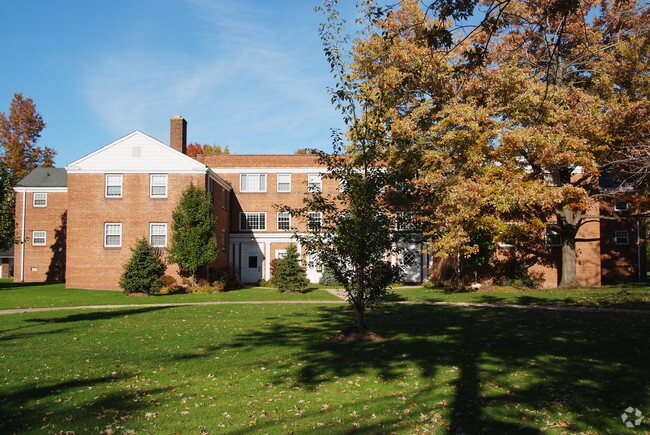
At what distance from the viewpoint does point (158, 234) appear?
1170 inches

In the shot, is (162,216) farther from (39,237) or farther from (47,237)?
(39,237)

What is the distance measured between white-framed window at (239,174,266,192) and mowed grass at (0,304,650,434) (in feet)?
78.2

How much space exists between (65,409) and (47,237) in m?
37.2

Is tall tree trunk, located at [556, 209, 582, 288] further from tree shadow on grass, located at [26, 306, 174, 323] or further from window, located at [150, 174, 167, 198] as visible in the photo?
window, located at [150, 174, 167, 198]

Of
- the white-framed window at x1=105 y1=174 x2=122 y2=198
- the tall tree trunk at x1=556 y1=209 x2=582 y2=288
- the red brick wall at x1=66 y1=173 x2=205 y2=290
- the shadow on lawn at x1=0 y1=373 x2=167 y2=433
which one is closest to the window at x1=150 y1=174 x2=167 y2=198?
the red brick wall at x1=66 y1=173 x2=205 y2=290

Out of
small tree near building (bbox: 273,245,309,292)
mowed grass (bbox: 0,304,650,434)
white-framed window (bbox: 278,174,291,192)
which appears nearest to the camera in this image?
mowed grass (bbox: 0,304,650,434)

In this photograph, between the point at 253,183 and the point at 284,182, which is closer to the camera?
the point at 284,182

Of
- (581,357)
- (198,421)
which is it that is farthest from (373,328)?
(198,421)

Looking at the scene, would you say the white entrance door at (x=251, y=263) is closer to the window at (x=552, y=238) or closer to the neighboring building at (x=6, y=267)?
the window at (x=552, y=238)

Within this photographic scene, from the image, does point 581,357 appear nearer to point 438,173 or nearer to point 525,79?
point 438,173

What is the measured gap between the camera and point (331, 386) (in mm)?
7867

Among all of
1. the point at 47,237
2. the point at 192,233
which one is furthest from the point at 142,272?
the point at 47,237

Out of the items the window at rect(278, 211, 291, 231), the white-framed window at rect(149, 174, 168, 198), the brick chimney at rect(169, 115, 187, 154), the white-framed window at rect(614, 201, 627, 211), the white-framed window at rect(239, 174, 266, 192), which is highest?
the brick chimney at rect(169, 115, 187, 154)

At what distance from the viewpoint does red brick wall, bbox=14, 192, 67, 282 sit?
39156 mm
